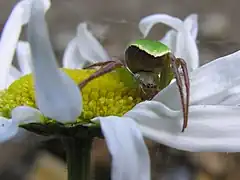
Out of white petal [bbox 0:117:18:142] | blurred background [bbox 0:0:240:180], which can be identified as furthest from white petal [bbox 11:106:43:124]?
blurred background [bbox 0:0:240:180]

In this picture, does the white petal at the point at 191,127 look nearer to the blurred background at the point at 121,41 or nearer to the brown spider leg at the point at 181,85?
the brown spider leg at the point at 181,85

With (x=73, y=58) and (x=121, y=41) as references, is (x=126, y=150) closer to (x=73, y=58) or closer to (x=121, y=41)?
(x=73, y=58)

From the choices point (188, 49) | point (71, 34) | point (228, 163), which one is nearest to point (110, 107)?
point (188, 49)

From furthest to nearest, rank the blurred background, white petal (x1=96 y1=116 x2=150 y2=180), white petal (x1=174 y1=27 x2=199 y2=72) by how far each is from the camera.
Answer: the blurred background, white petal (x1=174 y1=27 x2=199 y2=72), white petal (x1=96 y1=116 x2=150 y2=180)

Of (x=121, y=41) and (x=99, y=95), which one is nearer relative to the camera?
(x=99, y=95)

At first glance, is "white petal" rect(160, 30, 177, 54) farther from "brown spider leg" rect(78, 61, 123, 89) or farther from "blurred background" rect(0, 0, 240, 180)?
"blurred background" rect(0, 0, 240, 180)

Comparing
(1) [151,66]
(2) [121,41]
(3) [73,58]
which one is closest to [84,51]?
(3) [73,58]

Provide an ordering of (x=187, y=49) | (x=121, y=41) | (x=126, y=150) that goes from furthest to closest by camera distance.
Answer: (x=121, y=41) < (x=187, y=49) < (x=126, y=150)
